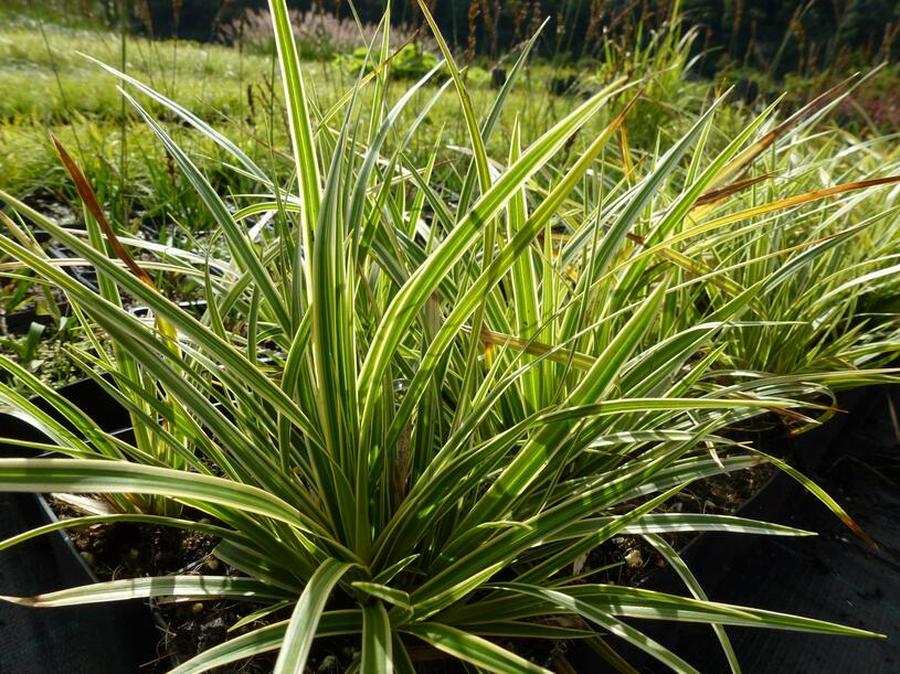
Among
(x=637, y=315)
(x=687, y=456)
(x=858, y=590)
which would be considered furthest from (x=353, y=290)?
(x=858, y=590)

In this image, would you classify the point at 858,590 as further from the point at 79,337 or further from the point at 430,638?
the point at 79,337

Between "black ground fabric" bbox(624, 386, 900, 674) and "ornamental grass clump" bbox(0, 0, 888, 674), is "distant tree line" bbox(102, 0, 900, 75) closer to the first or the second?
"ornamental grass clump" bbox(0, 0, 888, 674)

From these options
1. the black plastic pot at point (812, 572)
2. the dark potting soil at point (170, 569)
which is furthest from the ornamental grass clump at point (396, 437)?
the black plastic pot at point (812, 572)

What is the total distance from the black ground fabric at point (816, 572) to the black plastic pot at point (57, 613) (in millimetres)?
646

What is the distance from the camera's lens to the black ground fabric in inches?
41.9

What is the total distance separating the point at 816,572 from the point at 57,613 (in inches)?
52.5

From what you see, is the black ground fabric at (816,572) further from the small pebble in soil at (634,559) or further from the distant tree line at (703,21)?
the distant tree line at (703,21)

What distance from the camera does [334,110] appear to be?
888mm

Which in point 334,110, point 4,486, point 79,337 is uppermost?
point 334,110

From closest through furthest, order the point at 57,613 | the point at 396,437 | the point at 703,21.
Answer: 1. the point at 396,437
2. the point at 57,613
3. the point at 703,21

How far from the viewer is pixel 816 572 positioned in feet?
4.17

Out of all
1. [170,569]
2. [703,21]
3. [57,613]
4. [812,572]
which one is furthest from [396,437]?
[703,21]

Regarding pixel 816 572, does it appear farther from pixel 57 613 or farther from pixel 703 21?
pixel 703 21

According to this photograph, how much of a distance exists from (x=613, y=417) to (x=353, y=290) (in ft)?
1.17
